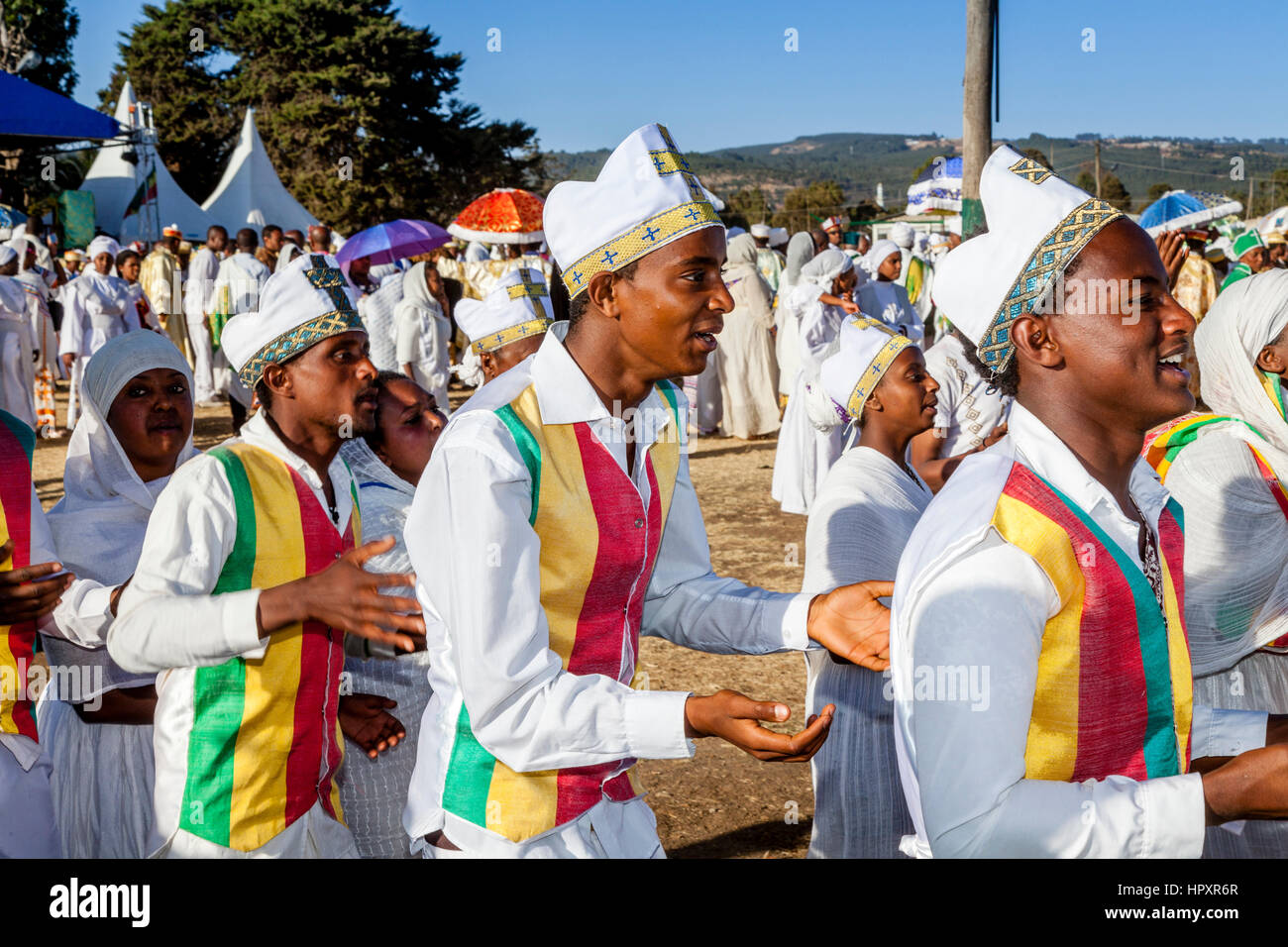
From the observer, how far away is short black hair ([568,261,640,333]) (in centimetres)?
217

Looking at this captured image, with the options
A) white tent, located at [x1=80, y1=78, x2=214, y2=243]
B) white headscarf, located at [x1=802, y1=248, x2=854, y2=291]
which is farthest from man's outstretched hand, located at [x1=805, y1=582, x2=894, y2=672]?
white tent, located at [x1=80, y1=78, x2=214, y2=243]

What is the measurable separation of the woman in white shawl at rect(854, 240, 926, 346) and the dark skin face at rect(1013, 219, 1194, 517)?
9198 millimetres

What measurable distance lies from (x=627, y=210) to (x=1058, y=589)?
104 centimetres

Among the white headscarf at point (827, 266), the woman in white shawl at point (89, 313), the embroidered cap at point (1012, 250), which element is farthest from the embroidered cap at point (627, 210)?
the woman in white shawl at point (89, 313)

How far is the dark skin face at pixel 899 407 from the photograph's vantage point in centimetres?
422

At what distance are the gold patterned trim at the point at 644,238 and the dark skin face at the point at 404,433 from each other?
1.81 m

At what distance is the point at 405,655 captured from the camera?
370cm

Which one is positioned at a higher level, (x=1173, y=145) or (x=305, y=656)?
(x=1173, y=145)

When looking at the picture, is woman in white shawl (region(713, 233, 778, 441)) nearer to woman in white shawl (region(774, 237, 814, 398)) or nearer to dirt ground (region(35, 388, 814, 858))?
woman in white shawl (region(774, 237, 814, 398))

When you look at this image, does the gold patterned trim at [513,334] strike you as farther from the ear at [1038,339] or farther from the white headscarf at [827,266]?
the white headscarf at [827,266]

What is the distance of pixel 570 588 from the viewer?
2088mm
